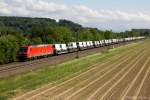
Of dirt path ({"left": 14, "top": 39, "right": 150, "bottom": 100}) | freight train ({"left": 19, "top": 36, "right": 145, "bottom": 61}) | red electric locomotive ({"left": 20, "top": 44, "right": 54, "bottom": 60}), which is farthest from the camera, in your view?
freight train ({"left": 19, "top": 36, "right": 145, "bottom": 61})

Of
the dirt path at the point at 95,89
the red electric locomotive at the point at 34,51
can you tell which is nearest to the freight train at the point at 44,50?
the red electric locomotive at the point at 34,51

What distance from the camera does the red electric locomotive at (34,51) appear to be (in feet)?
200

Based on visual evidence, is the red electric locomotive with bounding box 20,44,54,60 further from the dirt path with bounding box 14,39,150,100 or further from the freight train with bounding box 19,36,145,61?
the dirt path with bounding box 14,39,150,100

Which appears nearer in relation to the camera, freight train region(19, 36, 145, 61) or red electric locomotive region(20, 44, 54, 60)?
red electric locomotive region(20, 44, 54, 60)

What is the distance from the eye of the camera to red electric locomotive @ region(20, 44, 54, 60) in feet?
200

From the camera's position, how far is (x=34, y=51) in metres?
64.1

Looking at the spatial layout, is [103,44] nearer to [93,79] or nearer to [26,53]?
[26,53]

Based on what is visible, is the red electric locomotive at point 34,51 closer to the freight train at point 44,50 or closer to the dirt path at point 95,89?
the freight train at point 44,50

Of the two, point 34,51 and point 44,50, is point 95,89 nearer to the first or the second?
point 34,51

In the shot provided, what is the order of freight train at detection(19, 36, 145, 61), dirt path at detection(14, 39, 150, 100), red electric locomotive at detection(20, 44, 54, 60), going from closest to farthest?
dirt path at detection(14, 39, 150, 100) < red electric locomotive at detection(20, 44, 54, 60) < freight train at detection(19, 36, 145, 61)

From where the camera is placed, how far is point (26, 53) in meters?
60.6

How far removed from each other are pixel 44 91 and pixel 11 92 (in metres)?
2.73

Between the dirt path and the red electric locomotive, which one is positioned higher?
the red electric locomotive

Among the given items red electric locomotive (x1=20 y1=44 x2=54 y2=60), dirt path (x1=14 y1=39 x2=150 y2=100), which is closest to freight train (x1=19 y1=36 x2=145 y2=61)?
red electric locomotive (x1=20 y1=44 x2=54 y2=60)
